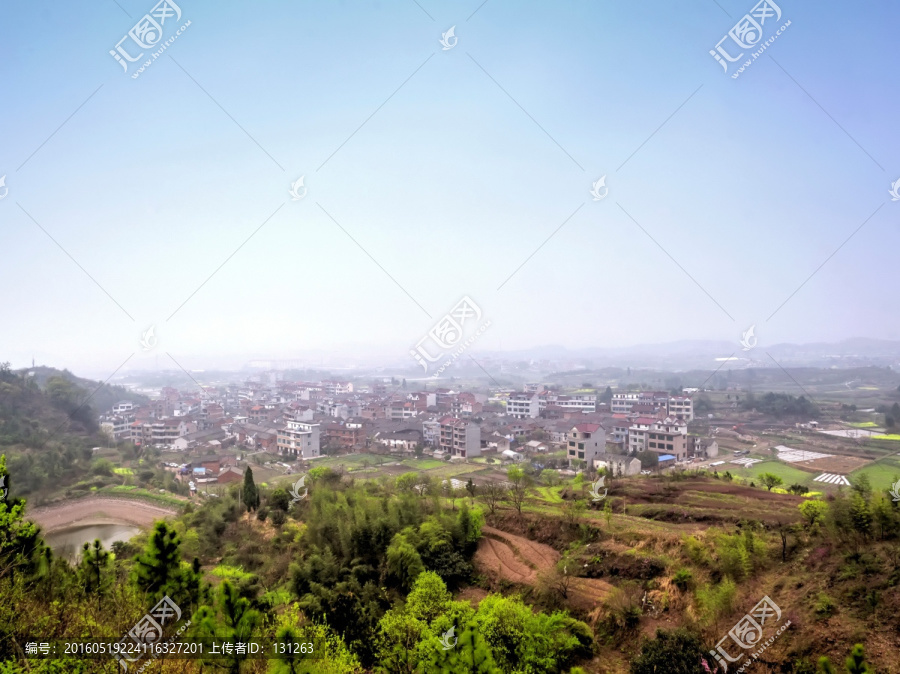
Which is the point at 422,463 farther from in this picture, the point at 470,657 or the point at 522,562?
the point at 470,657

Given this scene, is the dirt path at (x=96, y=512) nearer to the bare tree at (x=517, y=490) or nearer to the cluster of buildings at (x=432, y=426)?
the cluster of buildings at (x=432, y=426)

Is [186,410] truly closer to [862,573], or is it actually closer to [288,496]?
[288,496]

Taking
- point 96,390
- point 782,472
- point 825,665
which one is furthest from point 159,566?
Answer: point 96,390

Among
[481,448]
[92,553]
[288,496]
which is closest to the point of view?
[92,553]

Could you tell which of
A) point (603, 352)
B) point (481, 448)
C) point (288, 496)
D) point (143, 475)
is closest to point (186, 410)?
point (143, 475)

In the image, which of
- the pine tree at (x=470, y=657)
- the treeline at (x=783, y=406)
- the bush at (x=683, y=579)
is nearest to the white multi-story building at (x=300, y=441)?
the bush at (x=683, y=579)

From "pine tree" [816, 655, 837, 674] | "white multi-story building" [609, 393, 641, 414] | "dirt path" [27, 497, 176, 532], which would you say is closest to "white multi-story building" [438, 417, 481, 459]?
"dirt path" [27, 497, 176, 532]

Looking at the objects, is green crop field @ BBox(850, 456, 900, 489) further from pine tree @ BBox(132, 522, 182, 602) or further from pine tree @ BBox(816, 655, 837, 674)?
pine tree @ BBox(132, 522, 182, 602)
